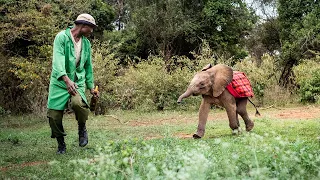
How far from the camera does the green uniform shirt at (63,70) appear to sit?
21.6 feet

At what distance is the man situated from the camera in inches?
260

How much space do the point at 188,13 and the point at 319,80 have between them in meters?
14.5

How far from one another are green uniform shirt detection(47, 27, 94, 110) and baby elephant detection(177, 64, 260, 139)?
2.27m

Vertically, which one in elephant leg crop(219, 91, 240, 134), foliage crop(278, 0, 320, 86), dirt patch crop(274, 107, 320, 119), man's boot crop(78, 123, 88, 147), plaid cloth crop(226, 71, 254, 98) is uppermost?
foliage crop(278, 0, 320, 86)

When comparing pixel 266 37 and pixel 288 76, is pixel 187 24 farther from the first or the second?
pixel 288 76

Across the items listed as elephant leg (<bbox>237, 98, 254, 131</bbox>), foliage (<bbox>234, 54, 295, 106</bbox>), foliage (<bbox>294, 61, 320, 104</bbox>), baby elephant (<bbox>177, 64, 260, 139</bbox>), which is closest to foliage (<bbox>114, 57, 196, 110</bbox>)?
foliage (<bbox>234, 54, 295, 106</bbox>)

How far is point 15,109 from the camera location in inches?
819

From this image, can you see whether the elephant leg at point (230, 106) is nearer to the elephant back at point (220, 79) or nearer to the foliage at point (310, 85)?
the elephant back at point (220, 79)

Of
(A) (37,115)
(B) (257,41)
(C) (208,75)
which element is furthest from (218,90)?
(B) (257,41)

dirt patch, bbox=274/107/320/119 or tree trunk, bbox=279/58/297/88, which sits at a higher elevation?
tree trunk, bbox=279/58/297/88

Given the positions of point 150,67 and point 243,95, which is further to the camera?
point 150,67

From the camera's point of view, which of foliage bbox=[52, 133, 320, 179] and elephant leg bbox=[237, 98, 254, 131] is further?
elephant leg bbox=[237, 98, 254, 131]

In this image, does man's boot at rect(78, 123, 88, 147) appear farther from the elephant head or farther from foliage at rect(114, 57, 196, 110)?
foliage at rect(114, 57, 196, 110)

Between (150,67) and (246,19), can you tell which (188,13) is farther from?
Result: (150,67)
